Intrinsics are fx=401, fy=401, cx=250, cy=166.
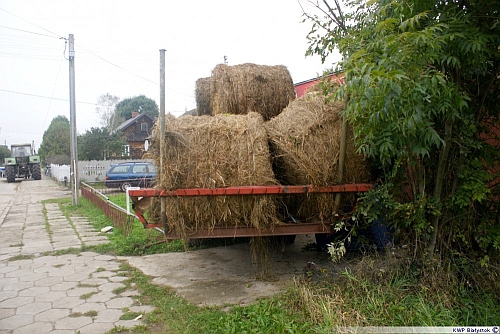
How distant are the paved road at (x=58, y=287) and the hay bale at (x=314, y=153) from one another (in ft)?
7.20

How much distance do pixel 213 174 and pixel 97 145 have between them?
91.7ft

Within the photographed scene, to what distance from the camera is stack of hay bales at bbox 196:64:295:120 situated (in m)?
6.74

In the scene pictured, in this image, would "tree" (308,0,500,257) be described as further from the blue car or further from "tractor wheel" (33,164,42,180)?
"tractor wheel" (33,164,42,180)

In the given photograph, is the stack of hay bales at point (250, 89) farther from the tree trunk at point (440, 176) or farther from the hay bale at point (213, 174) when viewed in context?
the tree trunk at point (440, 176)

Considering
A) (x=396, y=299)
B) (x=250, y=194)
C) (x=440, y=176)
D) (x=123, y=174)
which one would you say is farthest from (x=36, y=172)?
(x=440, y=176)

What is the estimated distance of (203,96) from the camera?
7363mm

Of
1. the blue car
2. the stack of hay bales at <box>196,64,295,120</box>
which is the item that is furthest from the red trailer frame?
the blue car

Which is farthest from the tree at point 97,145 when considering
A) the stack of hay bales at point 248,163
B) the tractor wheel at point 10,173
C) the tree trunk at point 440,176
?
the tree trunk at point 440,176

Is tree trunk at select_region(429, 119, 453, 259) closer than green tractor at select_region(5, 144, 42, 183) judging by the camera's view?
Yes

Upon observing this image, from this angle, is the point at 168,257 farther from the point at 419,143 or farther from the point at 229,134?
the point at 419,143

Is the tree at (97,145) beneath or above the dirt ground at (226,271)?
above

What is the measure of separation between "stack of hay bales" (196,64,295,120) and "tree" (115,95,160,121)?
2412 inches

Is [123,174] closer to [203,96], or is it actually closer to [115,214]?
[115,214]

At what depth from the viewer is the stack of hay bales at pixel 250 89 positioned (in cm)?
674
